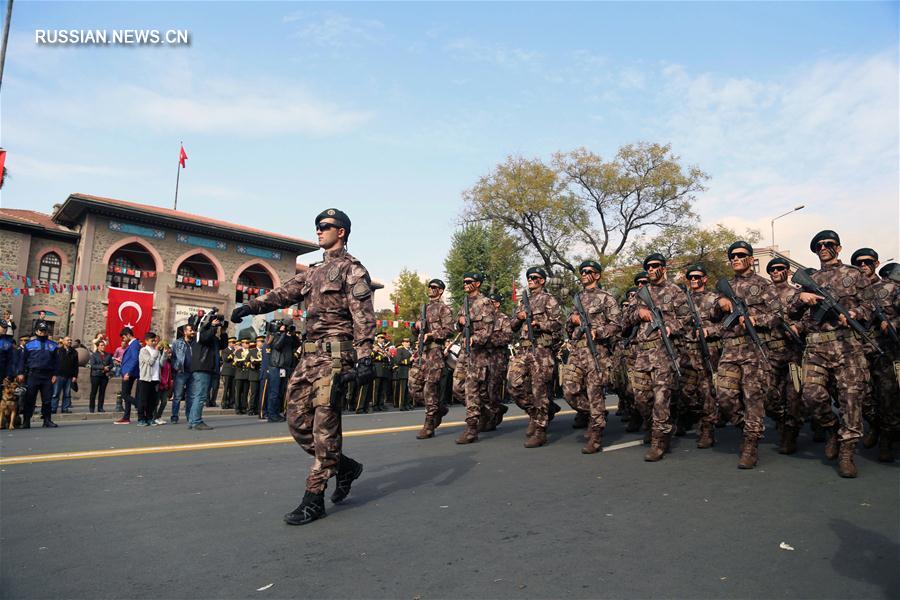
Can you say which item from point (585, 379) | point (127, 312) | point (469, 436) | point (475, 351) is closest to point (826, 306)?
point (585, 379)

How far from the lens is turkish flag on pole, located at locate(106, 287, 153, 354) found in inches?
1170

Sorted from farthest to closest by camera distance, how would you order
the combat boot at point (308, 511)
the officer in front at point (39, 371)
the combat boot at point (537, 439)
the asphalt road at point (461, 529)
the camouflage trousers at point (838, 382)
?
the officer in front at point (39, 371), the combat boot at point (537, 439), the camouflage trousers at point (838, 382), the combat boot at point (308, 511), the asphalt road at point (461, 529)

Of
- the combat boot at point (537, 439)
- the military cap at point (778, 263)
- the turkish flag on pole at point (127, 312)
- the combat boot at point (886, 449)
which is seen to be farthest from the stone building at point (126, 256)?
the combat boot at point (886, 449)

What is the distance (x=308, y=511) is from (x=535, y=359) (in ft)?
14.8

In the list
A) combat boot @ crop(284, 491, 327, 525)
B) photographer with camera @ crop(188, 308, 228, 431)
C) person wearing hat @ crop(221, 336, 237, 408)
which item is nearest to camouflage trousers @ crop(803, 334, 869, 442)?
combat boot @ crop(284, 491, 327, 525)

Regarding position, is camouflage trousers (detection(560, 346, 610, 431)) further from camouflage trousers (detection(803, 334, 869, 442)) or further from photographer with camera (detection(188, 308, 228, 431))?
photographer with camera (detection(188, 308, 228, 431))

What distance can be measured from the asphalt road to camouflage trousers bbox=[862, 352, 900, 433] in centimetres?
46

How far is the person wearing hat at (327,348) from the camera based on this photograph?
176 inches

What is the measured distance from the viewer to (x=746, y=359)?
6613mm

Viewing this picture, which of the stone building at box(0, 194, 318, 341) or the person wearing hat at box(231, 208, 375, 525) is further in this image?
the stone building at box(0, 194, 318, 341)

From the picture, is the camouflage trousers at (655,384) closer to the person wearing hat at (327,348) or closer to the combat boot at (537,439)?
the combat boot at (537,439)

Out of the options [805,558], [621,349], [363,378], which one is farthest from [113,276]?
[805,558]

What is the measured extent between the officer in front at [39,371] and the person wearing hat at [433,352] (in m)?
7.17

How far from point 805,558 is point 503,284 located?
38698mm
